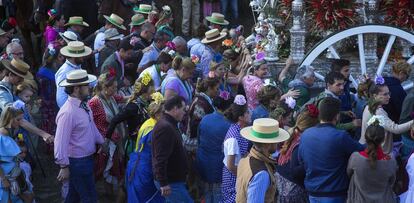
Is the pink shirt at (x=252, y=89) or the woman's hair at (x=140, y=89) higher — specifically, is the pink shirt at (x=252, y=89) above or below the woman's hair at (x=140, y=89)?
below

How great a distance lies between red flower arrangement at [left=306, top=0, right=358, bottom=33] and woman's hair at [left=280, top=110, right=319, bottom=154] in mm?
2950

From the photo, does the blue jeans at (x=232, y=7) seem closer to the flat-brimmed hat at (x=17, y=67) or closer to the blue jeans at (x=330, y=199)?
the flat-brimmed hat at (x=17, y=67)

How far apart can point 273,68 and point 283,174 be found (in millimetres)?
3106

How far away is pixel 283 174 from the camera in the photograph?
6320mm

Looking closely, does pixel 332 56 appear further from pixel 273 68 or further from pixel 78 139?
pixel 78 139

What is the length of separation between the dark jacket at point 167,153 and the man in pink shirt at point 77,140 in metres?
0.94

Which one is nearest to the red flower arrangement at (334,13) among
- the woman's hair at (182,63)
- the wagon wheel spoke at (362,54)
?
the wagon wheel spoke at (362,54)

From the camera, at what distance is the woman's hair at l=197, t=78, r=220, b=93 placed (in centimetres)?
741

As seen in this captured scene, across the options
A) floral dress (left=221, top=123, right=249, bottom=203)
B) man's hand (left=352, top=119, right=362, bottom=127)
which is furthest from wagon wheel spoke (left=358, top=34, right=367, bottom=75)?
floral dress (left=221, top=123, right=249, bottom=203)

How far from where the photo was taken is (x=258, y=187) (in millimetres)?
5262

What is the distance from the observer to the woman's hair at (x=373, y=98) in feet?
22.7

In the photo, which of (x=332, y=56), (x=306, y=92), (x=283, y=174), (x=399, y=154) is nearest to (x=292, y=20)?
(x=332, y=56)

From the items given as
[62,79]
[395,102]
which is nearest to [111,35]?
[62,79]

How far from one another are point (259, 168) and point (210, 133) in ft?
4.73
